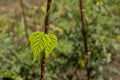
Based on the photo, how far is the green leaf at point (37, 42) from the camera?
3.92 ft

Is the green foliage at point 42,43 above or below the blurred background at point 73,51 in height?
above

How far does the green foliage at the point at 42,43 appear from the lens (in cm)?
120

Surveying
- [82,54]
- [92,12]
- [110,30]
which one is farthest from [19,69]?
[110,30]

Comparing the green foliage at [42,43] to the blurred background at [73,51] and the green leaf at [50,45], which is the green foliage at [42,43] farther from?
the blurred background at [73,51]

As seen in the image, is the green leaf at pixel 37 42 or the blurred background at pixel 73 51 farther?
the blurred background at pixel 73 51

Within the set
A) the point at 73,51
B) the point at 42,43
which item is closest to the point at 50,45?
the point at 42,43

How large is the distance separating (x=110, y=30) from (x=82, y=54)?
0.48 meters

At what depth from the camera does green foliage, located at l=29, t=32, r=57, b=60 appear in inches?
47.3

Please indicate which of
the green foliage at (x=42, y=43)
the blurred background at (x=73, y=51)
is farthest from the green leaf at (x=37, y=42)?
the blurred background at (x=73, y=51)

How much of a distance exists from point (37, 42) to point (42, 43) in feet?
0.06

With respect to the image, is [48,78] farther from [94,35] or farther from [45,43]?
[45,43]

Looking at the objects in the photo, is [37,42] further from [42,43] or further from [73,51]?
[73,51]

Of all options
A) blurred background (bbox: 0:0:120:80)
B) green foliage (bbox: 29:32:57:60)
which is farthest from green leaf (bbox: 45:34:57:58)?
blurred background (bbox: 0:0:120:80)

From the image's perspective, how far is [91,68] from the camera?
8.87 ft
